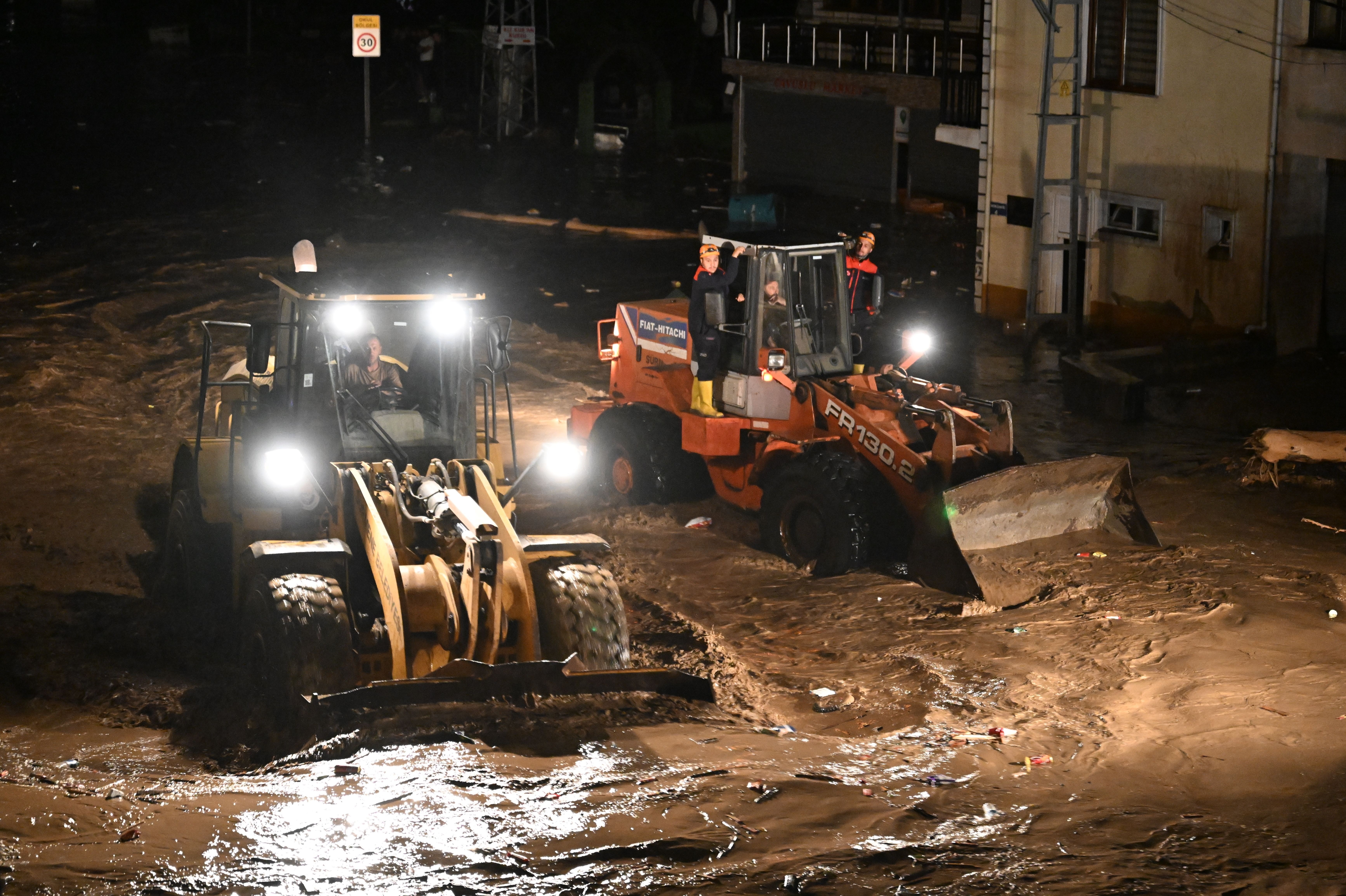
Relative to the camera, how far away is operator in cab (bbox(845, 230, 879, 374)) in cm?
1260

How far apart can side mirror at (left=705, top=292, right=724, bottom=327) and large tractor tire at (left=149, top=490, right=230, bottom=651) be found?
4.12m

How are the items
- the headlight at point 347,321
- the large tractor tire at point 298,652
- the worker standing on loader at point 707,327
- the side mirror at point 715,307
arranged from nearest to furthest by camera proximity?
the large tractor tire at point 298,652
the headlight at point 347,321
the side mirror at point 715,307
the worker standing on loader at point 707,327

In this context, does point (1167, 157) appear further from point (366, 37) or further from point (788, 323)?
point (366, 37)

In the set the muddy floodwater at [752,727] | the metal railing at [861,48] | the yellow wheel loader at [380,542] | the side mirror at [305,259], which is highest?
the metal railing at [861,48]

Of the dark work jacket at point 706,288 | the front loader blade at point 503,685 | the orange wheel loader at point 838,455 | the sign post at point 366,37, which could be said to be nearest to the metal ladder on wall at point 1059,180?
the orange wheel loader at point 838,455

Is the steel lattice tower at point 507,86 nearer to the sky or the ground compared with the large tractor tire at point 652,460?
nearer to the sky

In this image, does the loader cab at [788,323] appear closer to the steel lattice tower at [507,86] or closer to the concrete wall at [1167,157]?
the concrete wall at [1167,157]

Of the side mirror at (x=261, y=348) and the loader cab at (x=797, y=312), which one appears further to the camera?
the loader cab at (x=797, y=312)

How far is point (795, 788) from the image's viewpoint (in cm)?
715

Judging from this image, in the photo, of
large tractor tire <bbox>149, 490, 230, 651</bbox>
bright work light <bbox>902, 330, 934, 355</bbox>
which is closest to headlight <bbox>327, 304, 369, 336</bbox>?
large tractor tire <bbox>149, 490, 230, 651</bbox>

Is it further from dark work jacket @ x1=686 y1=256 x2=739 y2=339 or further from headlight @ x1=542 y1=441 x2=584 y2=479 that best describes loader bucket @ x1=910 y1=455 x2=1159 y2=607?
headlight @ x1=542 y1=441 x2=584 y2=479

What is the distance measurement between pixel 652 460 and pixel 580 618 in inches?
193

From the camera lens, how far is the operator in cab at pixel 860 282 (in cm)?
1260

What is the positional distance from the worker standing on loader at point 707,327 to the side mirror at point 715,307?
46mm
